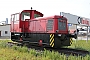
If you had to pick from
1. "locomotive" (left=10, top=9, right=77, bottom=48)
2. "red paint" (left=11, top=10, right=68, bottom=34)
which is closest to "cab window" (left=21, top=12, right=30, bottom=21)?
"locomotive" (left=10, top=9, right=77, bottom=48)

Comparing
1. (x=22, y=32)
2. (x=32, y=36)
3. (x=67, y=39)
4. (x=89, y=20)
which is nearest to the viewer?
(x=67, y=39)

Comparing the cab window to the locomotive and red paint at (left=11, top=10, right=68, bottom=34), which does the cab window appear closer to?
the locomotive

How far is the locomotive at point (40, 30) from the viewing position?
11.2m

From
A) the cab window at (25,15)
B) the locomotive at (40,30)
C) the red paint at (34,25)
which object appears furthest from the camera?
the cab window at (25,15)

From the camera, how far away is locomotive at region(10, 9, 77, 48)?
11.2 metres

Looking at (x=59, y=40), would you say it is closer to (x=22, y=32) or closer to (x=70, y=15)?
(x=22, y=32)

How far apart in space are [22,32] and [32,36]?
140 cm

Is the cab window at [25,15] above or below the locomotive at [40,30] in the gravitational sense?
above

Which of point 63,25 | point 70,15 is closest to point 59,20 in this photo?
point 63,25

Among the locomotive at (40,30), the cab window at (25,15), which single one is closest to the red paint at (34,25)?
the locomotive at (40,30)

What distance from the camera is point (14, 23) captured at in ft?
50.3

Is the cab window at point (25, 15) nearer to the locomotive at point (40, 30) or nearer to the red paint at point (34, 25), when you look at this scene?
the locomotive at point (40, 30)

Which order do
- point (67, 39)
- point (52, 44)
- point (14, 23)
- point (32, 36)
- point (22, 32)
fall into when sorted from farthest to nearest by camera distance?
point (14, 23), point (22, 32), point (32, 36), point (67, 39), point (52, 44)

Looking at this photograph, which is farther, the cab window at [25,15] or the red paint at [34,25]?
the cab window at [25,15]
